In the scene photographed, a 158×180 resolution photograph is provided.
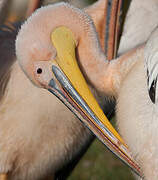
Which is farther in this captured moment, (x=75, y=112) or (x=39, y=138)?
(x=39, y=138)

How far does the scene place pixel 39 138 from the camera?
11.3ft

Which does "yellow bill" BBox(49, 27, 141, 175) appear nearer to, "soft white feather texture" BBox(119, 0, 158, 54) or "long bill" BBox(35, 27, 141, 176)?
"long bill" BBox(35, 27, 141, 176)

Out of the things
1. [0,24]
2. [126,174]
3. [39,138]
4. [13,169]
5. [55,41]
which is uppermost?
[55,41]

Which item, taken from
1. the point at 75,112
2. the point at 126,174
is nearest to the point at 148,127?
the point at 75,112

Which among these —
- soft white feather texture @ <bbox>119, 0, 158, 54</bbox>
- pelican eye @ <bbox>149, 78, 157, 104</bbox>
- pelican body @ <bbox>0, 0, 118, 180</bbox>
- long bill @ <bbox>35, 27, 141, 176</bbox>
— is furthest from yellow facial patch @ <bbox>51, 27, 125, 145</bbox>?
soft white feather texture @ <bbox>119, 0, 158, 54</bbox>

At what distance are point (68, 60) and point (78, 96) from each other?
20 cm

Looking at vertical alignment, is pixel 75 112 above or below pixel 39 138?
above

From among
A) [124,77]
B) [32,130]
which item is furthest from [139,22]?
[32,130]

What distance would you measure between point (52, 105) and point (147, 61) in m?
0.71

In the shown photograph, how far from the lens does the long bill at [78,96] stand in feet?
10.1

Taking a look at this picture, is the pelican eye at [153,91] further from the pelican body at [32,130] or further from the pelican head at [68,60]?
the pelican body at [32,130]

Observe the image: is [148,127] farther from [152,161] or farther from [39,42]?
[39,42]

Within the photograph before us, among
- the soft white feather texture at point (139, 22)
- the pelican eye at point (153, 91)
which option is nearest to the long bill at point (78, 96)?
the pelican eye at point (153, 91)

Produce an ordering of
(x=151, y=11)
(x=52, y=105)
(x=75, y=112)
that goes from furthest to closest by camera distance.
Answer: (x=151, y=11)
(x=52, y=105)
(x=75, y=112)
